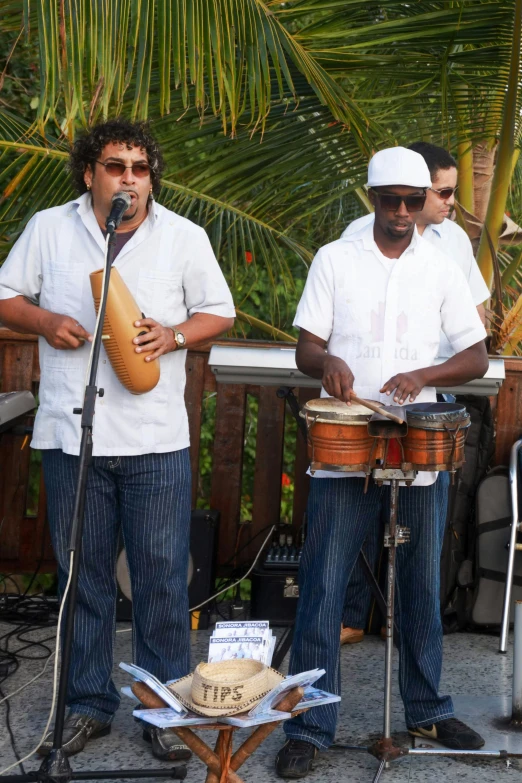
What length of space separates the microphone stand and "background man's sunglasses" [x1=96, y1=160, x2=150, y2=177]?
518 millimetres

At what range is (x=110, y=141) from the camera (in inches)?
146

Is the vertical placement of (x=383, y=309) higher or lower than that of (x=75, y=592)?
higher

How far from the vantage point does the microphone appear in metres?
3.23

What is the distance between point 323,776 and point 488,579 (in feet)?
6.09

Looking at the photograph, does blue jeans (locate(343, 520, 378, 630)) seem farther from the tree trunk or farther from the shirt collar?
the tree trunk

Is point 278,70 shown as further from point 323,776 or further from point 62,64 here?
point 323,776

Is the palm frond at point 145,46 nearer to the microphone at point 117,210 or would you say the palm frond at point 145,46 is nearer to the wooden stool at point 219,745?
the microphone at point 117,210

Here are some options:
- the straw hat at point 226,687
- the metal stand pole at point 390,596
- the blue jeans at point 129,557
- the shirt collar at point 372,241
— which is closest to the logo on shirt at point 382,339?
the shirt collar at point 372,241

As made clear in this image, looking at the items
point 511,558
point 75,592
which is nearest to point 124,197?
point 75,592

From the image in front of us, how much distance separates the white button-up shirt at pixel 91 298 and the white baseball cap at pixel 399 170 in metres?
0.66

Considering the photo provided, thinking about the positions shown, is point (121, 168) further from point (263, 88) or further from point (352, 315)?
point (263, 88)

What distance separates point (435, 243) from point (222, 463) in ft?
5.51

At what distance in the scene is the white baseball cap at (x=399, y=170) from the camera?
3.60 meters

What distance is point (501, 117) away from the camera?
6242 mm
